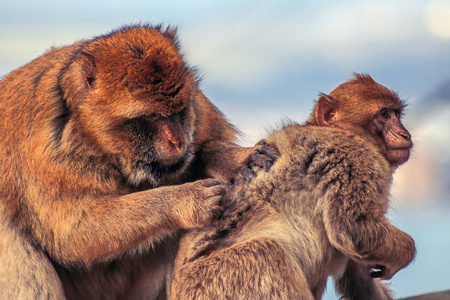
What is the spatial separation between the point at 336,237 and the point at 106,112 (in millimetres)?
1715

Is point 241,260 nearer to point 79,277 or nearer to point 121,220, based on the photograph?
point 121,220

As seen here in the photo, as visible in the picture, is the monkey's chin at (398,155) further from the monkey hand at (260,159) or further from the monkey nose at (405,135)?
the monkey hand at (260,159)

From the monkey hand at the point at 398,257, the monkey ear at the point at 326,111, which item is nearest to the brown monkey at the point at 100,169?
the monkey ear at the point at 326,111

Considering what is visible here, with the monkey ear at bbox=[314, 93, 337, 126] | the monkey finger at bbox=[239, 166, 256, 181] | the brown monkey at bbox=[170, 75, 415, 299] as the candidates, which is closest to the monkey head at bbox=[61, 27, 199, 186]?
the monkey finger at bbox=[239, 166, 256, 181]

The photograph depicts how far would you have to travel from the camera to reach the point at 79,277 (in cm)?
473

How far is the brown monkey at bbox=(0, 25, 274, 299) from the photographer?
14.0ft

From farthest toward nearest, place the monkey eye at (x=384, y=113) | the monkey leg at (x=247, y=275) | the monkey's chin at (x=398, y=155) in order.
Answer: the monkey eye at (x=384, y=113) → the monkey's chin at (x=398, y=155) → the monkey leg at (x=247, y=275)

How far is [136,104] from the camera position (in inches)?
165

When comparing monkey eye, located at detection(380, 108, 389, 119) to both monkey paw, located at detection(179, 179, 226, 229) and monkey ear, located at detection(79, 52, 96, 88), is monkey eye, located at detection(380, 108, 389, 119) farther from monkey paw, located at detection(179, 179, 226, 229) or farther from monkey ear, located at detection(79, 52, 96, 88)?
monkey ear, located at detection(79, 52, 96, 88)

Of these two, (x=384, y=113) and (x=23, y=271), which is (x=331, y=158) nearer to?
(x=384, y=113)

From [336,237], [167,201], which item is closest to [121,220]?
[167,201]

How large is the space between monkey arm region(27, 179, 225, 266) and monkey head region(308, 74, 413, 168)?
109cm

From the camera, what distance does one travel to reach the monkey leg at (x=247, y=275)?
390cm

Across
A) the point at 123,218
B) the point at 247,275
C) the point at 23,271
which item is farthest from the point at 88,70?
the point at 247,275
